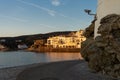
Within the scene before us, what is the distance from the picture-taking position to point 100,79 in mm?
19688

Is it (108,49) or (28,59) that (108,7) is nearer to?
(108,49)

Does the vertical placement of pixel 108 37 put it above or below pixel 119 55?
above

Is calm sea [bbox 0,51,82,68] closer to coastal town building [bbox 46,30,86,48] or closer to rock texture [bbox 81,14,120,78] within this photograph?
rock texture [bbox 81,14,120,78]

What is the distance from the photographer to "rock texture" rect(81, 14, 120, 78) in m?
21.2

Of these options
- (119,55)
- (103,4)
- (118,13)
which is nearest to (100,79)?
(119,55)

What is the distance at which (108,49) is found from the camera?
21.7 meters

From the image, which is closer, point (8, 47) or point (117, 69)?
point (117, 69)

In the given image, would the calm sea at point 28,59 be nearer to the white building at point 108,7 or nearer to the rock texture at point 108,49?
the white building at point 108,7

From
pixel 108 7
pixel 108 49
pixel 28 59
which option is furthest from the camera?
pixel 28 59

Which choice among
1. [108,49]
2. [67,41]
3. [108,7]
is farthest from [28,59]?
[67,41]

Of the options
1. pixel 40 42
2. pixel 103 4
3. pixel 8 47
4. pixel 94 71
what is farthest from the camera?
pixel 8 47

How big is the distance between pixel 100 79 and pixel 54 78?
12.2 ft

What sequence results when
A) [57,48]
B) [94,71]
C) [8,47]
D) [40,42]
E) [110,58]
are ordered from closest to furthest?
[110,58] → [94,71] → [57,48] → [40,42] → [8,47]

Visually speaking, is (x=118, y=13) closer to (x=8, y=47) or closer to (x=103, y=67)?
(x=103, y=67)
